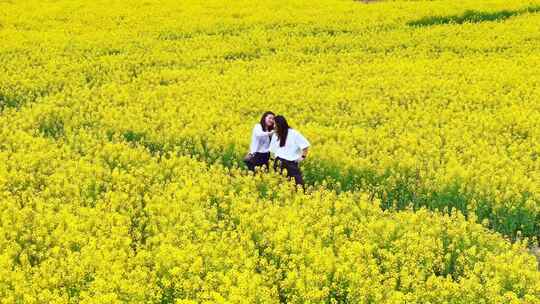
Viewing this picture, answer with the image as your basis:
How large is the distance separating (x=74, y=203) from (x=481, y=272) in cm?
510

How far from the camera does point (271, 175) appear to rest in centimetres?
979

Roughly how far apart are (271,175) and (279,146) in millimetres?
533

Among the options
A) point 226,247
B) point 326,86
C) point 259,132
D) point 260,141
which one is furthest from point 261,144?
point 326,86

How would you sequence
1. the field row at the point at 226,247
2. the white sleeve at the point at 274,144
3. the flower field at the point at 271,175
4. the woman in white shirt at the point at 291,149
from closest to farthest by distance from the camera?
the field row at the point at 226,247 → the flower field at the point at 271,175 → the woman in white shirt at the point at 291,149 → the white sleeve at the point at 274,144

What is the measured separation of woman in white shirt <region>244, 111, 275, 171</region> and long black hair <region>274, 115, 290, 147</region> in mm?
205

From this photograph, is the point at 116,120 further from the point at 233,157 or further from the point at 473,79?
the point at 473,79

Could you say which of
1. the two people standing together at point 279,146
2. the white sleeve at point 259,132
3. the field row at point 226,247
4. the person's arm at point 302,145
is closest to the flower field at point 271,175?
the field row at point 226,247

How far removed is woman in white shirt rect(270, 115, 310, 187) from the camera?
9.95 metres

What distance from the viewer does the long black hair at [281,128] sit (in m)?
9.84

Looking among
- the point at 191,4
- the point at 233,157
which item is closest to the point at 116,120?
the point at 233,157

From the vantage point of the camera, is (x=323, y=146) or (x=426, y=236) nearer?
(x=426, y=236)

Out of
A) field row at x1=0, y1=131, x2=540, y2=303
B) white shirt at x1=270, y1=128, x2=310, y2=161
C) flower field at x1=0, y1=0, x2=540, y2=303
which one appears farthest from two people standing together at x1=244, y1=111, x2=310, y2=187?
field row at x1=0, y1=131, x2=540, y2=303

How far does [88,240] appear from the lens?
7.56 m

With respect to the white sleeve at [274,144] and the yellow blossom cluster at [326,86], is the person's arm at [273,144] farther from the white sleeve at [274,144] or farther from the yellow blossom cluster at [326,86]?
the yellow blossom cluster at [326,86]
